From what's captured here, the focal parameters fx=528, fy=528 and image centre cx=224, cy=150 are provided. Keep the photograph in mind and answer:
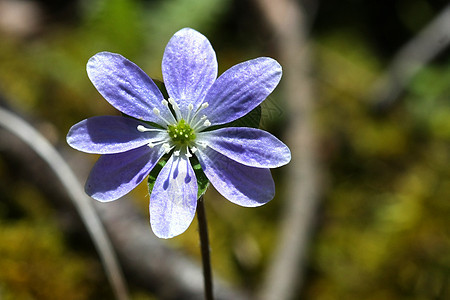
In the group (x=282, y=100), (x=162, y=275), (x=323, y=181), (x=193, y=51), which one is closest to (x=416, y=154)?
(x=323, y=181)

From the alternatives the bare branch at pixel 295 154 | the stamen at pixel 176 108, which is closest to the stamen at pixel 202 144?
the stamen at pixel 176 108

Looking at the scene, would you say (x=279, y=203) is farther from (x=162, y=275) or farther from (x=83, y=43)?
(x=83, y=43)

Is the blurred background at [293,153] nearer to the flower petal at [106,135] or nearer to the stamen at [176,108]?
the stamen at [176,108]

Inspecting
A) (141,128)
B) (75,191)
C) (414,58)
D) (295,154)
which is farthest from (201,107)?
(414,58)

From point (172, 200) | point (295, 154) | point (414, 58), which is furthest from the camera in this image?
point (414, 58)

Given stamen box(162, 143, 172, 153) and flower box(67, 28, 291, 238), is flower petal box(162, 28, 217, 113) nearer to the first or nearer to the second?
flower box(67, 28, 291, 238)

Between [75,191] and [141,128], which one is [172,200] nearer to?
[141,128]

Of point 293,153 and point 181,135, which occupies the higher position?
point 293,153
